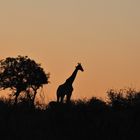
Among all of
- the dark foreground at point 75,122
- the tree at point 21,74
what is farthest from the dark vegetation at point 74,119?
the tree at point 21,74

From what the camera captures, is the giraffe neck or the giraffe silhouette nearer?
the giraffe silhouette

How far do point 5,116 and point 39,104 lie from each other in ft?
20.0

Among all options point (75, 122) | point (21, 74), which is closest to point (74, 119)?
point (75, 122)

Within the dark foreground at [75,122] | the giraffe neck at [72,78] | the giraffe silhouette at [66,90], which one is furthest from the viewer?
the giraffe neck at [72,78]

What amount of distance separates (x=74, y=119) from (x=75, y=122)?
14.3 inches

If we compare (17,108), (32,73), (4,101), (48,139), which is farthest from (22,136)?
(32,73)

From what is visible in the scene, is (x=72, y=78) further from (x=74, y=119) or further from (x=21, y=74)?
(x=21, y=74)

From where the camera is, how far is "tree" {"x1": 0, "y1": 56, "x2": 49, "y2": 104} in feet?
232

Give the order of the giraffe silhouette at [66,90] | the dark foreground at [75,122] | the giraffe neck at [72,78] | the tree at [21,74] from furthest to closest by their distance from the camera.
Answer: the tree at [21,74], the giraffe neck at [72,78], the giraffe silhouette at [66,90], the dark foreground at [75,122]

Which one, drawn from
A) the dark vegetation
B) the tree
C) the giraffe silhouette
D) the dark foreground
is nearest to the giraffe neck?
the giraffe silhouette

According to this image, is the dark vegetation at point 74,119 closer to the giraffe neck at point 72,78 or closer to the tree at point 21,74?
the giraffe neck at point 72,78

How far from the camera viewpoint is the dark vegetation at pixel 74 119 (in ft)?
102

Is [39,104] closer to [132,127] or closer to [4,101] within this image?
[4,101]

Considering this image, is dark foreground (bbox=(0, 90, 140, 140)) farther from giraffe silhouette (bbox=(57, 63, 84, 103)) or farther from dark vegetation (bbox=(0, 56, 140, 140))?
giraffe silhouette (bbox=(57, 63, 84, 103))
